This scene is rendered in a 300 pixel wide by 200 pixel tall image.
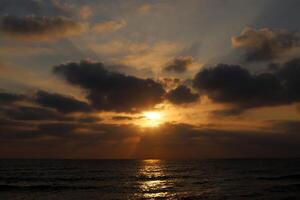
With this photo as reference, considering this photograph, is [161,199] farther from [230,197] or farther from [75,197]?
[75,197]

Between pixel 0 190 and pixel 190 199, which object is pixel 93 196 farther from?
pixel 0 190

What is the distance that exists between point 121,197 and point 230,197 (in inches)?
497

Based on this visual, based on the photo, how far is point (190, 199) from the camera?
121ft

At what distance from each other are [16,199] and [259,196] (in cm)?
2780

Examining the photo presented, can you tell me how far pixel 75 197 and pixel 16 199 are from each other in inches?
262

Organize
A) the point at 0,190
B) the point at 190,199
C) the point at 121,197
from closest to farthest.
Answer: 1. the point at 190,199
2. the point at 121,197
3. the point at 0,190

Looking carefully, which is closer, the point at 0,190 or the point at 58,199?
the point at 58,199

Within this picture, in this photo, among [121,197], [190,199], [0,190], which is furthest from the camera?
[0,190]

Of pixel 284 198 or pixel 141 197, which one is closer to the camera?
pixel 284 198

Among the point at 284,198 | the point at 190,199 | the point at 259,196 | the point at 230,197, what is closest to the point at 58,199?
the point at 190,199

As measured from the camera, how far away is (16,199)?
1522 inches

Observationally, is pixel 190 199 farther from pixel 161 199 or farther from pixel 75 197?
pixel 75 197

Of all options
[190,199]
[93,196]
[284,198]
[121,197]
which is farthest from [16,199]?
[284,198]

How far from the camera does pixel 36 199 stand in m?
38.7
